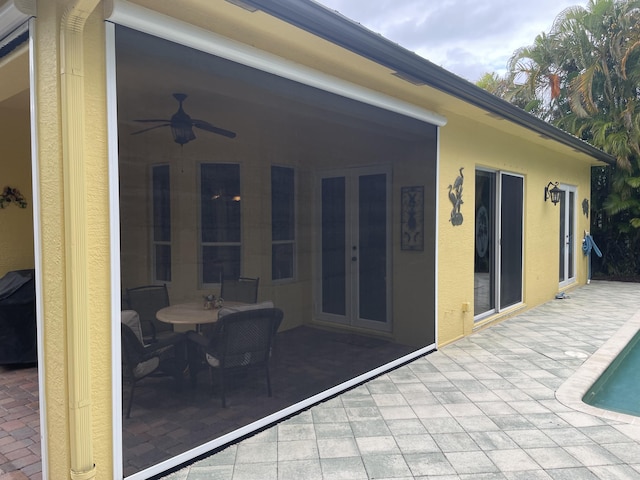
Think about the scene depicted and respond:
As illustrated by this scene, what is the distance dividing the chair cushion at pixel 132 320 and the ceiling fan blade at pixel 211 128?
4.26ft

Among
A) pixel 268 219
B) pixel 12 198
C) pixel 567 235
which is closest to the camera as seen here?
pixel 268 219

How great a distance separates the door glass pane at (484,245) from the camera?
6512mm

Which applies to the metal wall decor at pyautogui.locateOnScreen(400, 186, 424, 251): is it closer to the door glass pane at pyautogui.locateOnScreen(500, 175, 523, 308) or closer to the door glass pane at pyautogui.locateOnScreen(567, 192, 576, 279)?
the door glass pane at pyautogui.locateOnScreen(500, 175, 523, 308)

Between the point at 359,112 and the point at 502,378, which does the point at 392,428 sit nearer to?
the point at 502,378

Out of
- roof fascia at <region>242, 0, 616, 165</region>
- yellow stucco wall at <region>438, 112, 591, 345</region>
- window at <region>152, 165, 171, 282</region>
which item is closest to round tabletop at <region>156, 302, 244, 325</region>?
window at <region>152, 165, 171, 282</region>

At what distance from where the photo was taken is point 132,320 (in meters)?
2.72

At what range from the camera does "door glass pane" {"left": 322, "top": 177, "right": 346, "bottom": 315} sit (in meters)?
4.29

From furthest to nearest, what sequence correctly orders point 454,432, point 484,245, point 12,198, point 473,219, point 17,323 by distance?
point 484,245, point 473,219, point 12,198, point 17,323, point 454,432

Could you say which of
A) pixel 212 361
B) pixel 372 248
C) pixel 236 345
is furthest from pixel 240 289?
pixel 372 248

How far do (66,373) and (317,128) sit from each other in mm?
2718

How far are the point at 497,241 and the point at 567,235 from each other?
4507 mm

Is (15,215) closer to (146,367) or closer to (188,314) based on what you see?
(188,314)

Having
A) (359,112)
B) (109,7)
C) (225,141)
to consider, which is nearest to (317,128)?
(359,112)

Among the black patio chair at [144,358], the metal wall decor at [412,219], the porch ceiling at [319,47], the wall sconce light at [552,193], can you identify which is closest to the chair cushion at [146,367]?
the black patio chair at [144,358]
